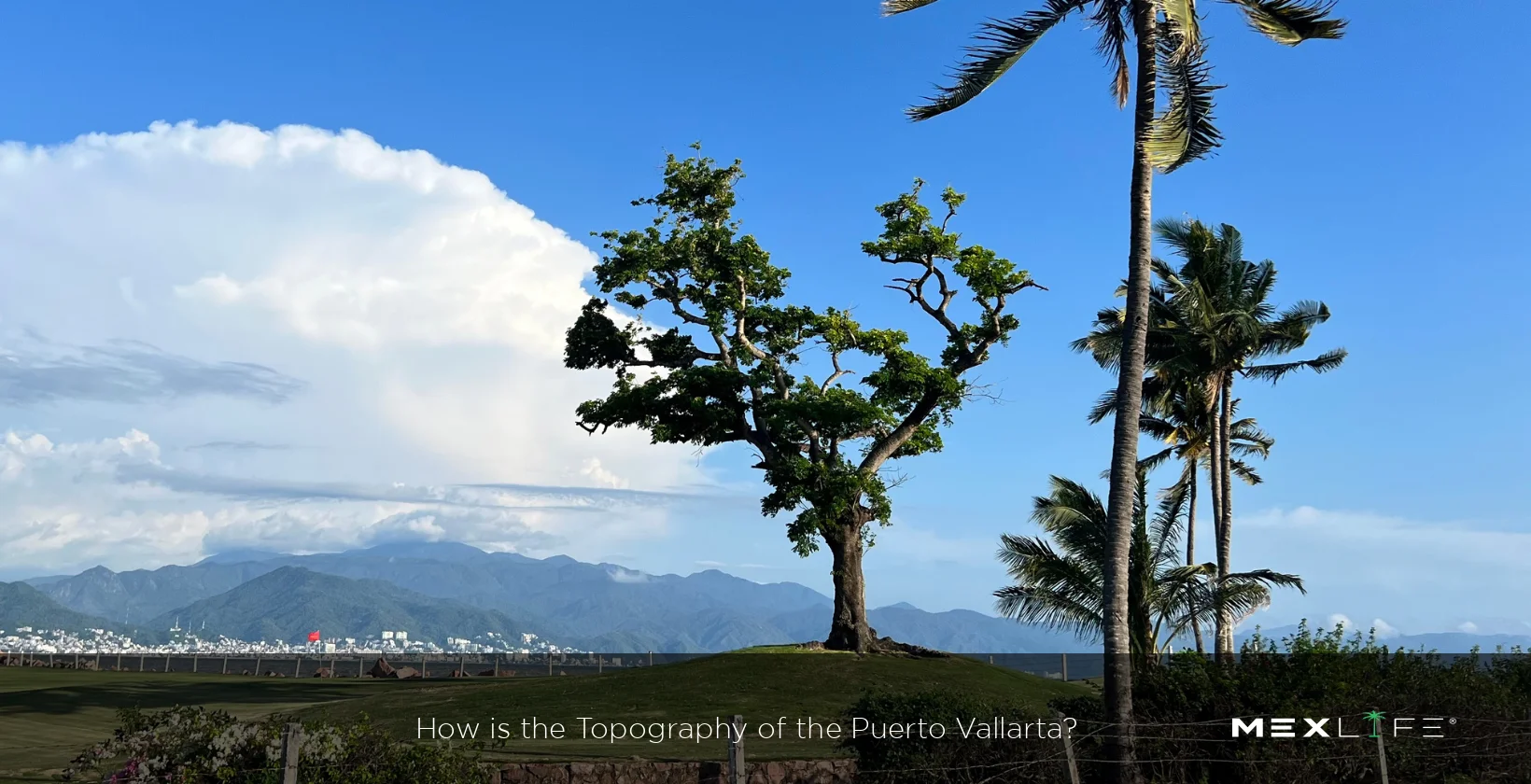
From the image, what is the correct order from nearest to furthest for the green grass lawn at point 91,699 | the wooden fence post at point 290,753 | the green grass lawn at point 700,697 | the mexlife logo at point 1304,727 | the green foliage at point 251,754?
the wooden fence post at point 290,753, the green foliage at point 251,754, the mexlife logo at point 1304,727, the green grass lawn at point 700,697, the green grass lawn at point 91,699

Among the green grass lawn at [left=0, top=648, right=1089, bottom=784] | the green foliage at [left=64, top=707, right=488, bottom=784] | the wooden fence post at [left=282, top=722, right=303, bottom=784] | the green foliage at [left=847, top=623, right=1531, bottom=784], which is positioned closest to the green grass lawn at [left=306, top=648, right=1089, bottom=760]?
the green grass lawn at [left=0, top=648, right=1089, bottom=784]

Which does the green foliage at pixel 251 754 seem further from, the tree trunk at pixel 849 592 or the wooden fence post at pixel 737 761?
the tree trunk at pixel 849 592

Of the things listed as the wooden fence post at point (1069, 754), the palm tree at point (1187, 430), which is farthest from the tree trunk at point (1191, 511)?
the wooden fence post at point (1069, 754)

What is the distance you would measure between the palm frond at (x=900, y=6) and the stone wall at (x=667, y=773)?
12882mm

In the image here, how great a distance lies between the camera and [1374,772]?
17547 mm

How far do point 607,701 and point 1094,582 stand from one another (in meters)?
12.7

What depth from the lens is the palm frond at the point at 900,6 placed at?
68.7 ft

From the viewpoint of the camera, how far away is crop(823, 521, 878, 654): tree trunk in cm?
3759

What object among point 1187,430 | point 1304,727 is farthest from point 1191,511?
point 1304,727

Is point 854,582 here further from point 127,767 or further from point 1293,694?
point 127,767

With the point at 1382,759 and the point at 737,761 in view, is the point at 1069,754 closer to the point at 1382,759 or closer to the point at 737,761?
the point at 737,761

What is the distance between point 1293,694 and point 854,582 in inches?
836

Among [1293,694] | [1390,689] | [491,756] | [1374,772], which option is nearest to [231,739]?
[491,756]

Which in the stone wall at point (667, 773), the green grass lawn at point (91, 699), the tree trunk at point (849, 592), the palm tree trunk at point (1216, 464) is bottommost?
the green grass lawn at point (91, 699)
